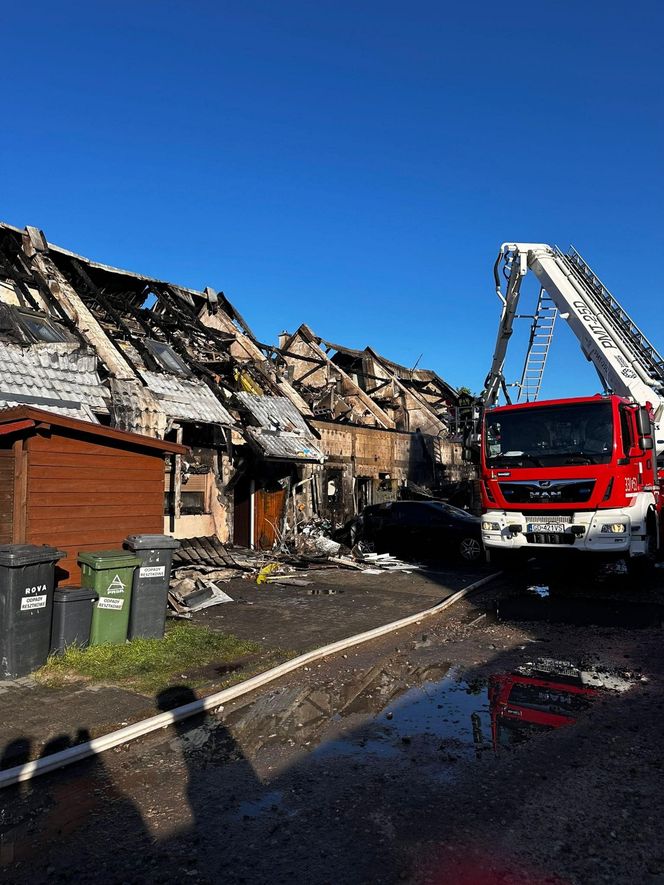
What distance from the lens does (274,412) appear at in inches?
637

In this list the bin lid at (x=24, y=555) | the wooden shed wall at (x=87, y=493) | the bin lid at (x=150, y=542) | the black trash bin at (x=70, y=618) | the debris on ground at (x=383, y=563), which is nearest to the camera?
the bin lid at (x=24, y=555)

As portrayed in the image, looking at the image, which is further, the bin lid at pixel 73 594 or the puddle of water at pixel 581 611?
the puddle of water at pixel 581 611

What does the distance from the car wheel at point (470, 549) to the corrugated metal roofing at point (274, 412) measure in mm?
4999

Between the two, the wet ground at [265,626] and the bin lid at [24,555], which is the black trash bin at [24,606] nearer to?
the bin lid at [24,555]

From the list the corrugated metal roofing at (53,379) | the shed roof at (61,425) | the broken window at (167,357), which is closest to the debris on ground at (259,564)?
the shed roof at (61,425)

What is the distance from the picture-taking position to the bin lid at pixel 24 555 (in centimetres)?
571

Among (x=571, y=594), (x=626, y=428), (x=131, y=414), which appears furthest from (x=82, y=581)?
(x=626, y=428)

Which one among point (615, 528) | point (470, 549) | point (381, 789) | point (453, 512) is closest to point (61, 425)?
point (381, 789)

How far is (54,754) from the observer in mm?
4223

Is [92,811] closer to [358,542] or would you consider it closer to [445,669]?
[445,669]

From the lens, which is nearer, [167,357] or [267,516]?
[167,357]

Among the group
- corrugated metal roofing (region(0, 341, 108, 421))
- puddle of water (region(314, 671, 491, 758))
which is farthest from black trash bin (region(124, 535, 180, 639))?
corrugated metal roofing (region(0, 341, 108, 421))

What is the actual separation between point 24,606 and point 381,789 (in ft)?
12.8

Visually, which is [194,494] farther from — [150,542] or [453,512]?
[150,542]
